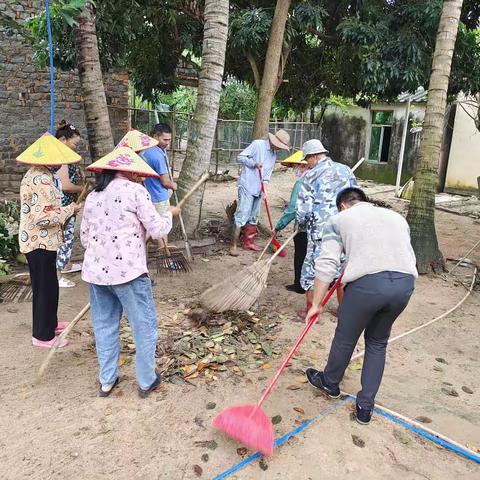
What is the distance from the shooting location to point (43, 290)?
3428 millimetres

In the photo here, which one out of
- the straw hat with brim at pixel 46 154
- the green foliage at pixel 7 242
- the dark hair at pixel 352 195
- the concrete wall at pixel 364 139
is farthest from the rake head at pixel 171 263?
the concrete wall at pixel 364 139

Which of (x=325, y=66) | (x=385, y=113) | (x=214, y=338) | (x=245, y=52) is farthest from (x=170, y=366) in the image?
(x=385, y=113)

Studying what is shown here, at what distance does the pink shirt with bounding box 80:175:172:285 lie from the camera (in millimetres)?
2604

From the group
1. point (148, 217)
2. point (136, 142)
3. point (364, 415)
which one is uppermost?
point (136, 142)

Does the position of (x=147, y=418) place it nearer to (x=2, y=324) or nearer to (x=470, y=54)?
(x=2, y=324)

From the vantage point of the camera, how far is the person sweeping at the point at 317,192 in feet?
13.4

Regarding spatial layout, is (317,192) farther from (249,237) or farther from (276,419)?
(249,237)

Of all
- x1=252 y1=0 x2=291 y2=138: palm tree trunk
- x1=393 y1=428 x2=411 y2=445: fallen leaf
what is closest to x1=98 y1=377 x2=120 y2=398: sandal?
x1=393 y1=428 x2=411 y2=445: fallen leaf

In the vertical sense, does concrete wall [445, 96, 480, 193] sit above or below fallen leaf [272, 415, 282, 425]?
above

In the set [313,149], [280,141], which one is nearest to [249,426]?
[313,149]

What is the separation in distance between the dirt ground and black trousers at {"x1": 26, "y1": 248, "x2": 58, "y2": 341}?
0.69 feet

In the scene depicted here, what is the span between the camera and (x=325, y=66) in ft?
27.8

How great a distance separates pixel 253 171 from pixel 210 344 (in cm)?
308

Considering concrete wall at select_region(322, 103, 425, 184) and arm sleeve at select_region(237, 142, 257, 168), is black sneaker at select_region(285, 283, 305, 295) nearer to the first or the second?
arm sleeve at select_region(237, 142, 257, 168)
